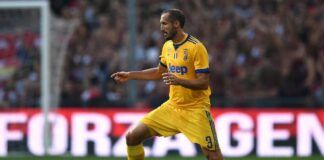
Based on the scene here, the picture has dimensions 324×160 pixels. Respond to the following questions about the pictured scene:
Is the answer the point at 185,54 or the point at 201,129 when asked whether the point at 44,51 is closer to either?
the point at 185,54

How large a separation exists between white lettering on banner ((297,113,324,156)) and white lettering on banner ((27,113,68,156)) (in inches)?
173

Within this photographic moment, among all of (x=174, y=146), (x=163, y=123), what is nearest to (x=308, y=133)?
(x=174, y=146)

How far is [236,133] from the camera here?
63.0ft

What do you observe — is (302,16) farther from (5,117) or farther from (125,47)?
(5,117)

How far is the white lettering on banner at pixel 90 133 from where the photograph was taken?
1942 cm

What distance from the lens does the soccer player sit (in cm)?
1125

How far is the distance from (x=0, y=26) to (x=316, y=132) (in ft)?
21.3

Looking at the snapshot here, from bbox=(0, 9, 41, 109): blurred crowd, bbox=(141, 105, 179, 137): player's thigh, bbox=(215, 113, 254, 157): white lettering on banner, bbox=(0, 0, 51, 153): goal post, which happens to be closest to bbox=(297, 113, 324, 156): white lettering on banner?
bbox=(215, 113, 254, 157): white lettering on banner

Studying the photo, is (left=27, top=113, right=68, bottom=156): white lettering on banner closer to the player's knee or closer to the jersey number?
the player's knee

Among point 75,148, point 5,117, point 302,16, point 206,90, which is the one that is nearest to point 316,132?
point 302,16

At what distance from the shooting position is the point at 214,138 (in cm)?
1132

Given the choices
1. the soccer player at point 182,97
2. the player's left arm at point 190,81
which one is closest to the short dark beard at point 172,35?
the soccer player at point 182,97

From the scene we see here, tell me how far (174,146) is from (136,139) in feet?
24.5

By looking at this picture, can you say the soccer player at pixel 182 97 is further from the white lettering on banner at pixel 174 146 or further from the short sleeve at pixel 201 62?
the white lettering on banner at pixel 174 146
